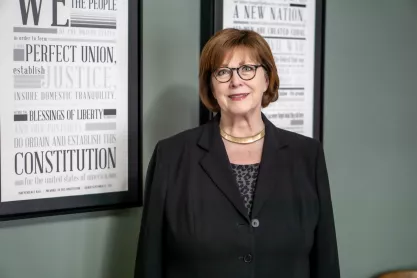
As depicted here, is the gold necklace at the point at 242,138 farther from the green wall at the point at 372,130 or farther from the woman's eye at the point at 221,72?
the green wall at the point at 372,130

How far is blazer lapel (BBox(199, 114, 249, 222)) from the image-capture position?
1.51 meters

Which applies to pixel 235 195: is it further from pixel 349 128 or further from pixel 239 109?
pixel 349 128

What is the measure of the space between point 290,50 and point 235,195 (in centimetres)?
77

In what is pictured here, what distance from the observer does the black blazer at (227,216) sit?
4.94ft

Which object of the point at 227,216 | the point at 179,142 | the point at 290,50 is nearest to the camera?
the point at 227,216

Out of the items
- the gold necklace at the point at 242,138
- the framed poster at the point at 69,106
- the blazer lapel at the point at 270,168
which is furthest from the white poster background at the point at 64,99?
the blazer lapel at the point at 270,168

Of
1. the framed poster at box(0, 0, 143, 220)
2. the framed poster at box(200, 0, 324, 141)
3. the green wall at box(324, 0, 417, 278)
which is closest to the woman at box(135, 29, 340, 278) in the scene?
the framed poster at box(0, 0, 143, 220)

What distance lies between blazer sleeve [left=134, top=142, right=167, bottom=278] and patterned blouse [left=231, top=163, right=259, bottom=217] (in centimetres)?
20

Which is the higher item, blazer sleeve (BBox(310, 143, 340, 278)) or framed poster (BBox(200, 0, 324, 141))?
framed poster (BBox(200, 0, 324, 141))

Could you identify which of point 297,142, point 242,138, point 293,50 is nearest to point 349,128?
point 293,50

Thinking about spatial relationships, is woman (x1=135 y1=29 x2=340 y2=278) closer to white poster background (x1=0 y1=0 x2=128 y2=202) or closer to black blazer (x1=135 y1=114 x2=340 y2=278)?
black blazer (x1=135 y1=114 x2=340 y2=278)

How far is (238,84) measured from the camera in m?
1.52

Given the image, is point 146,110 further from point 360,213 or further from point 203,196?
point 360,213

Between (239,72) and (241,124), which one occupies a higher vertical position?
(239,72)
